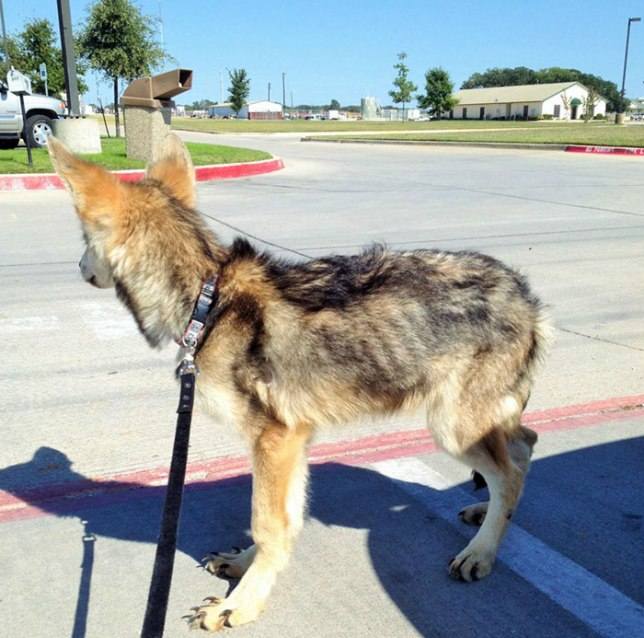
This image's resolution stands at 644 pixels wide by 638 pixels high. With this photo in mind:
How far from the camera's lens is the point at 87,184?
8.64ft

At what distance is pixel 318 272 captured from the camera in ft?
10.1

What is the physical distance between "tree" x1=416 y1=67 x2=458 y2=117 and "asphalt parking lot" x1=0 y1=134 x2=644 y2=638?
112 m

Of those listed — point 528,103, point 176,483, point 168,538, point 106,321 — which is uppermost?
point 528,103

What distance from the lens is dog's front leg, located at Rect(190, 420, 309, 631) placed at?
279cm

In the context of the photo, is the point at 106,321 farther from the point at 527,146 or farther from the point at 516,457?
the point at 527,146

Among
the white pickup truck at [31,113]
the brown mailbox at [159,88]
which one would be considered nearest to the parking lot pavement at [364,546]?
the brown mailbox at [159,88]

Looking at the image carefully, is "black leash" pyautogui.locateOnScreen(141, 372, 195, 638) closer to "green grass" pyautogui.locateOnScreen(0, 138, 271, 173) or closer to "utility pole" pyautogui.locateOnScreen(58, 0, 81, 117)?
"green grass" pyautogui.locateOnScreen(0, 138, 271, 173)

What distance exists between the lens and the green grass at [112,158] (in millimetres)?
16391

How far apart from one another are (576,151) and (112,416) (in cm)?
2925

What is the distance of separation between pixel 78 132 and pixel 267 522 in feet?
59.4

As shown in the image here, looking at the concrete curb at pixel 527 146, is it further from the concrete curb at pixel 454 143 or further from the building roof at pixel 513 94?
the building roof at pixel 513 94

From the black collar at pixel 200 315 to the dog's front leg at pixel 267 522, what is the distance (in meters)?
0.44

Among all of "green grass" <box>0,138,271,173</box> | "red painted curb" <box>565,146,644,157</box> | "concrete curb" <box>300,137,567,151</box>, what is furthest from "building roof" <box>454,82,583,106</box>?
"green grass" <box>0,138,271,173</box>

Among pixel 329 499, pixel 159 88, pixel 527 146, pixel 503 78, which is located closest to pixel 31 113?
pixel 159 88
